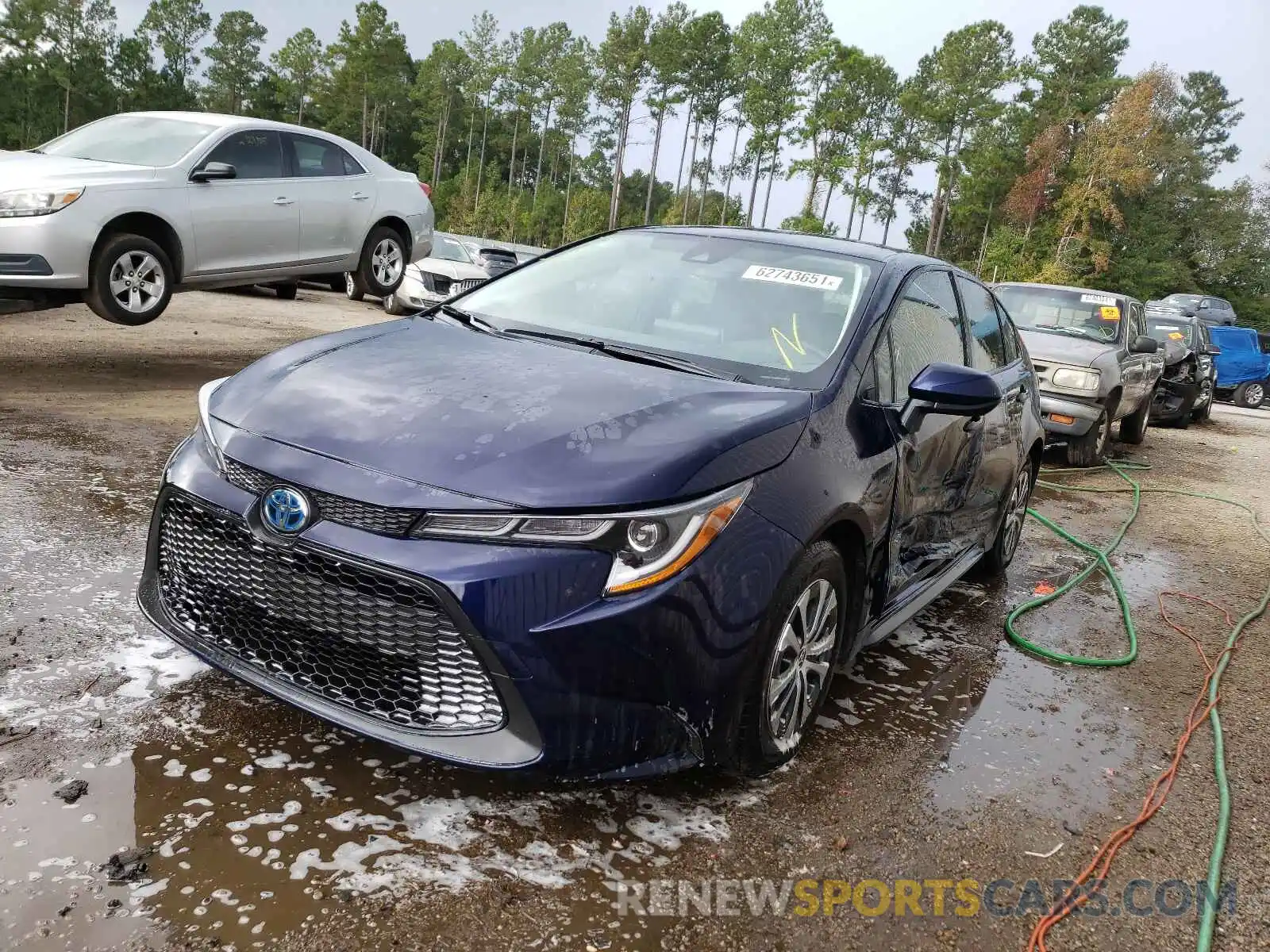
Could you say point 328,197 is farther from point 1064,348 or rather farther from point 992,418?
point 1064,348

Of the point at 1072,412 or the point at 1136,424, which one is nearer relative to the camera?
the point at 1072,412

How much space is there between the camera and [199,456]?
8.79 feet

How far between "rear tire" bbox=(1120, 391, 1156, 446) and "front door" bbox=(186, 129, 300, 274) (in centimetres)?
933

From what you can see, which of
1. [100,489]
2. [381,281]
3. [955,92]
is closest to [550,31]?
[955,92]

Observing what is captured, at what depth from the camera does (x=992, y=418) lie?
435 cm

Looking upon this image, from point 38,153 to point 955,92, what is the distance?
60254 mm

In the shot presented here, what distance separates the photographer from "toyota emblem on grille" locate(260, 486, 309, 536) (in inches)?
91.3

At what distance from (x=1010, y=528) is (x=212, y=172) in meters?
6.31

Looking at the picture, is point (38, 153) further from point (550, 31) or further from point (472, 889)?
point (550, 31)

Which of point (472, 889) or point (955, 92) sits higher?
point (955, 92)

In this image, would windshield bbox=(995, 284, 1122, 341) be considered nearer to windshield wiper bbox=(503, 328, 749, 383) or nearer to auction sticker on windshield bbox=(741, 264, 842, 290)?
auction sticker on windshield bbox=(741, 264, 842, 290)

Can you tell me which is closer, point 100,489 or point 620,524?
point 620,524

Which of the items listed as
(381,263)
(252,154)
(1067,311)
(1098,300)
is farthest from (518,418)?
(1098,300)

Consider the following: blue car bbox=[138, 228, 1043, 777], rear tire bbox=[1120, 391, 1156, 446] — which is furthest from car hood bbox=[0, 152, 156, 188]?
rear tire bbox=[1120, 391, 1156, 446]
